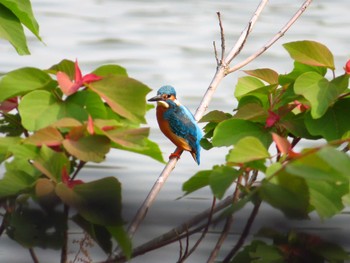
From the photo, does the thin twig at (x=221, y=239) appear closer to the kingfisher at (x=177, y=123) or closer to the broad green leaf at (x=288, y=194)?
the broad green leaf at (x=288, y=194)

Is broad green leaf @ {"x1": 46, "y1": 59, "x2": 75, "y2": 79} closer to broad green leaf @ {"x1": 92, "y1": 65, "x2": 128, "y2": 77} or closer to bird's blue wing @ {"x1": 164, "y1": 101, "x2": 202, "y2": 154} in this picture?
broad green leaf @ {"x1": 92, "y1": 65, "x2": 128, "y2": 77}

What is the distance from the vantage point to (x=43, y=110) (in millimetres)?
987

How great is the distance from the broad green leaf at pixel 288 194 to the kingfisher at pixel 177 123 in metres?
0.64

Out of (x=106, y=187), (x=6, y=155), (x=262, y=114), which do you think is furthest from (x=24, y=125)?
(x=262, y=114)

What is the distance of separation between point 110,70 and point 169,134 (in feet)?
2.18

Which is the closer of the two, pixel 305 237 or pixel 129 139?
pixel 305 237

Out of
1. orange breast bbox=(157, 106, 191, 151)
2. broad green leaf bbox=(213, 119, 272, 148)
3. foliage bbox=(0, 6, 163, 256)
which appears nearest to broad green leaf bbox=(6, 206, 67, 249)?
foliage bbox=(0, 6, 163, 256)

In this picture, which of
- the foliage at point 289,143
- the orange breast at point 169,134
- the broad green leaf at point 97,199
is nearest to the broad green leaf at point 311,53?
the foliage at point 289,143

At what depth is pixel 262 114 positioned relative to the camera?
3.58 ft

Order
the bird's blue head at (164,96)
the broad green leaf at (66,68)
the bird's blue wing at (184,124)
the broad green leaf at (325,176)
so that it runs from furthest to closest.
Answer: the bird's blue head at (164,96) < the bird's blue wing at (184,124) < the broad green leaf at (66,68) < the broad green leaf at (325,176)

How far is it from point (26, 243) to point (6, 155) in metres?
0.11

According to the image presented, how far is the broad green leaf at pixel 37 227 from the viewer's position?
0.85 m

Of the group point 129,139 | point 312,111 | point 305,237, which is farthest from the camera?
point 312,111

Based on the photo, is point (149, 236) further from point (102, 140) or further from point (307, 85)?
point (307, 85)
